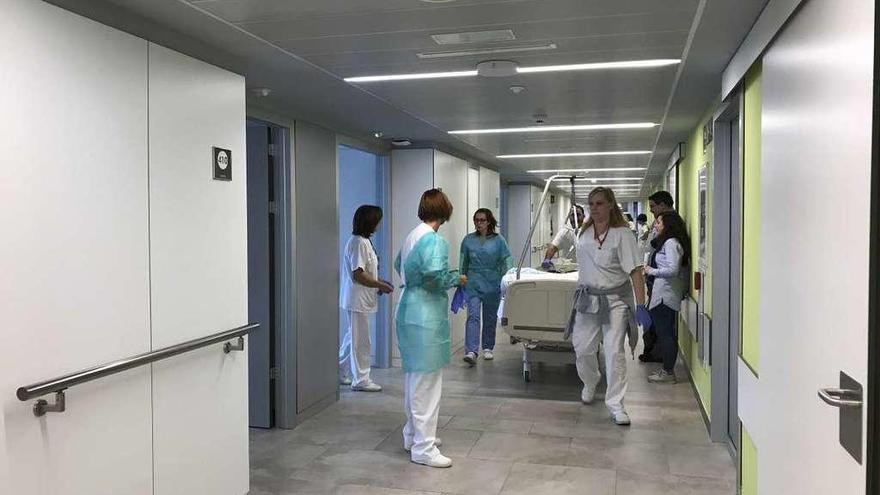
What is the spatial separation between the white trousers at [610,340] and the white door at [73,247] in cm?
298

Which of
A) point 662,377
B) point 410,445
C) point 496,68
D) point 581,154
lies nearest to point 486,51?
point 496,68

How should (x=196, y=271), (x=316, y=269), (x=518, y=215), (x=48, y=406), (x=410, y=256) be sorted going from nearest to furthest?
(x=48, y=406)
(x=196, y=271)
(x=410, y=256)
(x=316, y=269)
(x=518, y=215)

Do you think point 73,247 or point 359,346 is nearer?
point 73,247

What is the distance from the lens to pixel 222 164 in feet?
10.3

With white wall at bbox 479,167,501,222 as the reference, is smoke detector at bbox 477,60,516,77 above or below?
above

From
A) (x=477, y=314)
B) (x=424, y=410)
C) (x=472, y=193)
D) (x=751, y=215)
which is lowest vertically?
(x=424, y=410)

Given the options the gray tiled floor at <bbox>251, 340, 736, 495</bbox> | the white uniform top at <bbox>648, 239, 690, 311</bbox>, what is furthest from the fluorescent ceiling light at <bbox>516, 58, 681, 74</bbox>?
the white uniform top at <bbox>648, 239, 690, 311</bbox>

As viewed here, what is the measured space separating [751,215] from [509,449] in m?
1.98

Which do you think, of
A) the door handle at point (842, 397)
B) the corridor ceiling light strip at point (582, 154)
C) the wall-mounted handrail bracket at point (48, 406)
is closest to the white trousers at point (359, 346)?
the corridor ceiling light strip at point (582, 154)

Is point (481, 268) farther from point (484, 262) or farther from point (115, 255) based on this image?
point (115, 255)

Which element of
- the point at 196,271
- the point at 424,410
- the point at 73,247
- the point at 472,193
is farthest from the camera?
the point at 472,193

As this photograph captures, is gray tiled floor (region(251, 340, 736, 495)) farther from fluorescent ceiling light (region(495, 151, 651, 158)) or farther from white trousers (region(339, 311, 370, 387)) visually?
fluorescent ceiling light (region(495, 151, 651, 158))

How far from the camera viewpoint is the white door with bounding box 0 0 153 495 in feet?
6.81

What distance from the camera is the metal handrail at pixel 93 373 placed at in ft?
6.87
